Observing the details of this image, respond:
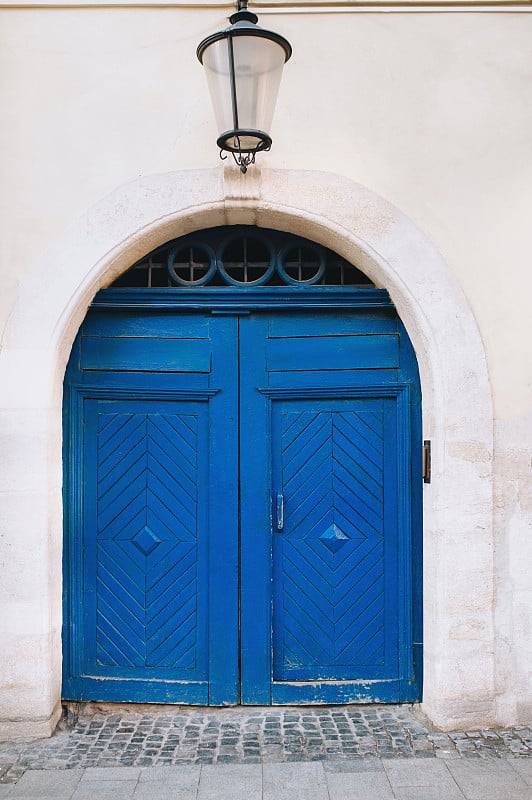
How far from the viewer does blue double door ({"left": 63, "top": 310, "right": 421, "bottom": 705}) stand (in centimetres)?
411

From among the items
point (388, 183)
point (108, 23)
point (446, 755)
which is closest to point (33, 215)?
point (108, 23)

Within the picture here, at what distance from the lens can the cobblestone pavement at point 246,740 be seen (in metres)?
3.55

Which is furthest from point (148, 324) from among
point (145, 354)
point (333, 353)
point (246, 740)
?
point (246, 740)

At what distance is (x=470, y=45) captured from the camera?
393 centimetres

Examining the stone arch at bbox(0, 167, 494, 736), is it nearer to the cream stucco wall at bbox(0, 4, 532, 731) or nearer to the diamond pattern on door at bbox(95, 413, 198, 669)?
the cream stucco wall at bbox(0, 4, 532, 731)

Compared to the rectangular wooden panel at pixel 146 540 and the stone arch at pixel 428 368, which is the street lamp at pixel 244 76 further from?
the rectangular wooden panel at pixel 146 540

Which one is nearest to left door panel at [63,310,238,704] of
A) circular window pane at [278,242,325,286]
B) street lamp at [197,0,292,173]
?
circular window pane at [278,242,325,286]

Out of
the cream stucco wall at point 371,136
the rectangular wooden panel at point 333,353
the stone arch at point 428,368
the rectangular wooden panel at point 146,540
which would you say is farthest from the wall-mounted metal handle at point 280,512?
the cream stucco wall at point 371,136

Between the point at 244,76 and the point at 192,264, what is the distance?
113 centimetres

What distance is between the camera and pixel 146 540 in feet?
13.5

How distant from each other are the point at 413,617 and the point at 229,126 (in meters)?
2.87

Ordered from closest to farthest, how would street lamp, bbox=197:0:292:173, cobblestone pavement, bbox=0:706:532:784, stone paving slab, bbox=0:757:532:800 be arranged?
stone paving slab, bbox=0:757:532:800
street lamp, bbox=197:0:292:173
cobblestone pavement, bbox=0:706:532:784

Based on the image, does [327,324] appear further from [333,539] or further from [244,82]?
[244,82]

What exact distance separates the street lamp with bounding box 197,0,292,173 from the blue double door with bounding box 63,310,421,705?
1052 millimetres
